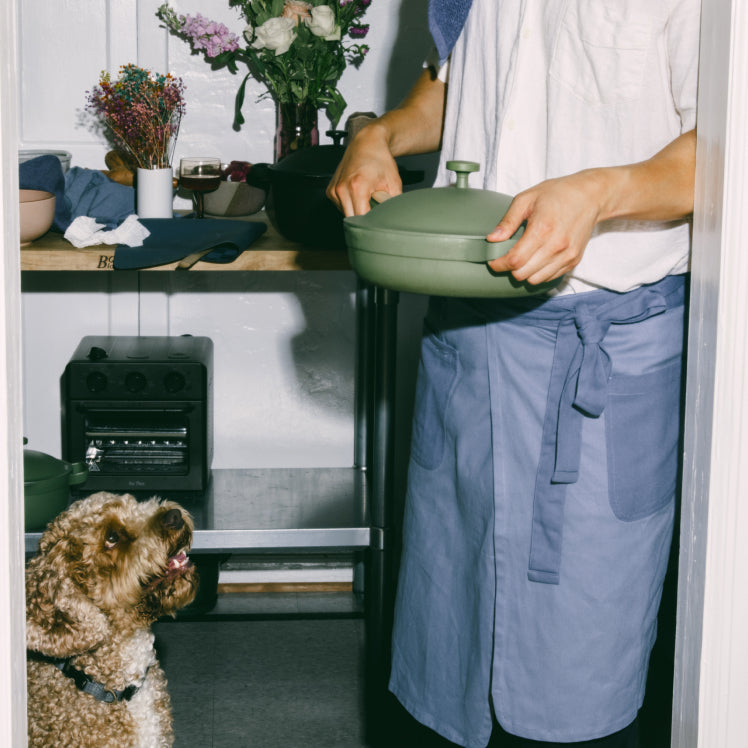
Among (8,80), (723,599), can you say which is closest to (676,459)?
(723,599)

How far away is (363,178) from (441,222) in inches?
10.4

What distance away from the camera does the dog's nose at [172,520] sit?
6.32 feet

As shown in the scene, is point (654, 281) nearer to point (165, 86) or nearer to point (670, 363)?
point (670, 363)

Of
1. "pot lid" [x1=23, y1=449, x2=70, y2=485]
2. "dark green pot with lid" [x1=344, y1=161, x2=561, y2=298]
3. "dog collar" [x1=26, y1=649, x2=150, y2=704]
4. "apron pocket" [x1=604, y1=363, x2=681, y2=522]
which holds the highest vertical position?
"dark green pot with lid" [x1=344, y1=161, x2=561, y2=298]

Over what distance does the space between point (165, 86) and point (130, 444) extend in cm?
83

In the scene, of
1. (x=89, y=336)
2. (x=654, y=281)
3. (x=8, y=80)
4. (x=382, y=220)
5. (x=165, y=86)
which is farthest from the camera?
(x=89, y=336)

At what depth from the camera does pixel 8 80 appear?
88 centimetres

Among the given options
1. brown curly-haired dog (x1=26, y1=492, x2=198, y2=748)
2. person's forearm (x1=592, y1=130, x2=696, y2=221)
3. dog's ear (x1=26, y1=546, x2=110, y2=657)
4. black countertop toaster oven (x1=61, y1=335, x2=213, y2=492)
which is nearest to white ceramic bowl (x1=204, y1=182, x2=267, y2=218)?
black countertop toaster oven (x1=61, y1=335, x2=213, y2=492)

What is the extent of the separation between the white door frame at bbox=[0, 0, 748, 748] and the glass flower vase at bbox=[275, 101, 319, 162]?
5.51 ft

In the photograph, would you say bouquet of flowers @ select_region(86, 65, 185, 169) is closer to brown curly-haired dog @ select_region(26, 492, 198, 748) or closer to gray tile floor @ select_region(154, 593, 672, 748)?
brown curly-haired dog @ select_region(26, 492, 198, 748)

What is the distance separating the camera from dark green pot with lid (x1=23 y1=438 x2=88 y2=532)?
96.7 inches

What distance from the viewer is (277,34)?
2512 mm

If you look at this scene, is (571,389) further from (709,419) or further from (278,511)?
(278,511)

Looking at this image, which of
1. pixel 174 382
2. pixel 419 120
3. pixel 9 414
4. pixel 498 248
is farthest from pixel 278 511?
pixel 9 414
